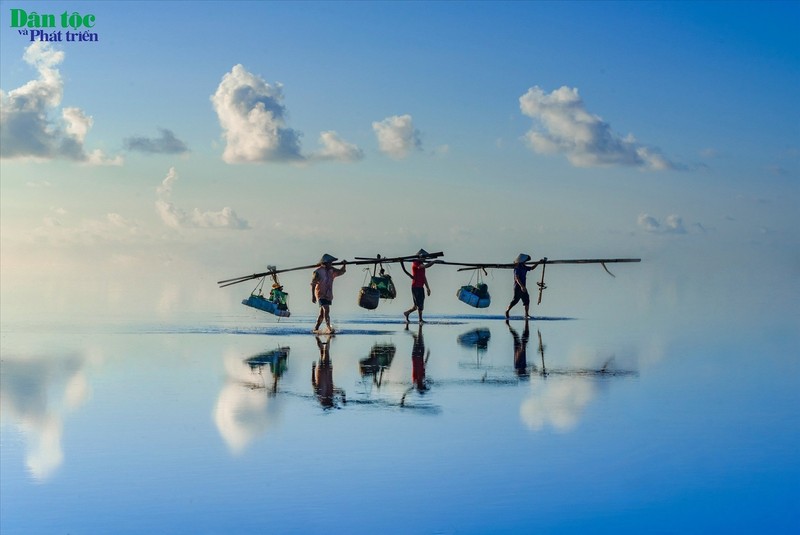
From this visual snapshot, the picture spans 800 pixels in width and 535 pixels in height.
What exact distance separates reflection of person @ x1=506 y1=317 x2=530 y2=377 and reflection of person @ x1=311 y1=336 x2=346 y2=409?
10.6 ft

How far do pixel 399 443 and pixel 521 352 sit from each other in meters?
11.0

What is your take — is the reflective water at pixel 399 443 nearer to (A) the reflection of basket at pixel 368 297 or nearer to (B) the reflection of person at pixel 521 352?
(B) the reflection of person at pixel 521 352

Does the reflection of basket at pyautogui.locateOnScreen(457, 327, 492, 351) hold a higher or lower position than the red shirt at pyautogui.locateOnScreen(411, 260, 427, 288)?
lower

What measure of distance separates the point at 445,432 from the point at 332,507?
3379 millimetres

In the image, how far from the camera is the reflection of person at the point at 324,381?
1424 centimetres

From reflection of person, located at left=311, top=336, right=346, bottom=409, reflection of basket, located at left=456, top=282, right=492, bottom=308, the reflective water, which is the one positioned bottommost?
the reflective water

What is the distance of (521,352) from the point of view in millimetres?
21641

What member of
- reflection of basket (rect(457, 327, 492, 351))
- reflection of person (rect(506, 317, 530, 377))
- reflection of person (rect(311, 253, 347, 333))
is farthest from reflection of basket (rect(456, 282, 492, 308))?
reflection of person (rect(311, 253, 347, 333))

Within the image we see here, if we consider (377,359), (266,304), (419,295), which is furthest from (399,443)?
(266,304)

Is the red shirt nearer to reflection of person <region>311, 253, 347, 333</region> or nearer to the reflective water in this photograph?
reflection of person <region>311, 253, 347, 333</region>

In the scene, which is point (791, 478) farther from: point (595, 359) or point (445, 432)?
point (595, 359)

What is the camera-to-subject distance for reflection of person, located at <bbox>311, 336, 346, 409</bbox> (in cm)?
1424

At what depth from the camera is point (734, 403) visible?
13805mm

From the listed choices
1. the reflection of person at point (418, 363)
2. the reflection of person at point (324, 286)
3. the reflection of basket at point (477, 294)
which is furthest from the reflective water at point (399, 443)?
the reflection of basket at point (477, 294)
